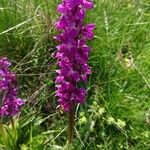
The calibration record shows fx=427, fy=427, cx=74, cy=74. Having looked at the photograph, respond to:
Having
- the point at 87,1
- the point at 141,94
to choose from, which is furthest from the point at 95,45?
A: the point at 87,1

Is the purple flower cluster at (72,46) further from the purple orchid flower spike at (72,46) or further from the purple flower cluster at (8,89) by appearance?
the purple flower cluster at (8,89)

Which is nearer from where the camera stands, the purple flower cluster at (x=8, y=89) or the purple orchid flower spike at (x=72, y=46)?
the purple orchid flower spike at (x=72, y=46)

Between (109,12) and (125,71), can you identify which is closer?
(125,71)

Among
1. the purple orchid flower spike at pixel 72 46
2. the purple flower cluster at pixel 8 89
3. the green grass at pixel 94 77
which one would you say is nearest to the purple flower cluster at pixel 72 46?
the purple orchid flower spike at pixel 72 46

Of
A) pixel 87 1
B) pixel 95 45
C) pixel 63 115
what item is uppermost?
pixel 87 1

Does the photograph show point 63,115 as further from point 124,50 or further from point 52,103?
point 124,50

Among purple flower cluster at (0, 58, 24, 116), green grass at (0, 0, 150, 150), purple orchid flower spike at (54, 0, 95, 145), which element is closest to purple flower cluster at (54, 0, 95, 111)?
purple orchid flower spike at (54, 0, 95, 145)

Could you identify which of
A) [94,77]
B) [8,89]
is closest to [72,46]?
[8,89]
